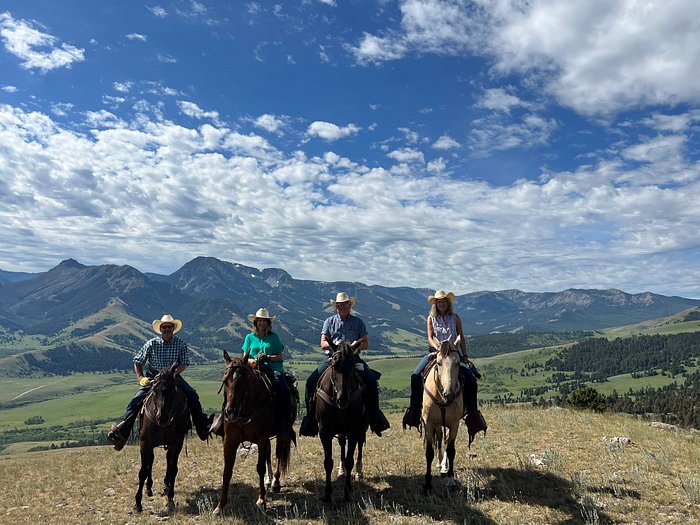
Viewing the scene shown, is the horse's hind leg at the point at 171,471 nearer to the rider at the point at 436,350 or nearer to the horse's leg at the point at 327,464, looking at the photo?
the horse's leg at the point at 327,464

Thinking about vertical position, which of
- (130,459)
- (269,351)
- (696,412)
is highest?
(269,351)

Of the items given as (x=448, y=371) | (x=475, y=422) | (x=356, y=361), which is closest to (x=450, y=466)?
(x=475, y=422)

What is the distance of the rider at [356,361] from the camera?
10752 mm

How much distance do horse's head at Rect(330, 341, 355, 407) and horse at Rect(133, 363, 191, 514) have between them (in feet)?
13.3

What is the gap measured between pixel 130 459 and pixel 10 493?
370 centimetres

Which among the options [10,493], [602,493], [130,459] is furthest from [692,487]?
[10,493]

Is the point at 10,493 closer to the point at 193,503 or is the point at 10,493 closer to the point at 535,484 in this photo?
the point at 193,503

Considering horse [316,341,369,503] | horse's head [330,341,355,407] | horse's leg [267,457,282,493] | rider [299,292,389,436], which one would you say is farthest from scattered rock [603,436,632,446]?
horse's leg [267,457,282,493]

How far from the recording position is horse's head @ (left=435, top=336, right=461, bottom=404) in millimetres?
9477

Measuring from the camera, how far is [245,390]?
→ 30.8 ft

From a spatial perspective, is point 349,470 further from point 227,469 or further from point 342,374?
point 227,469

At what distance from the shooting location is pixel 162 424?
9.94 metres

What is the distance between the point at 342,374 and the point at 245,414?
236 centimetres

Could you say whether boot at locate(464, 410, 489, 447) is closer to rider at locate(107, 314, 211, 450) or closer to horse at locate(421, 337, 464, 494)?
horse at locate(421, 337, 464, 494)
